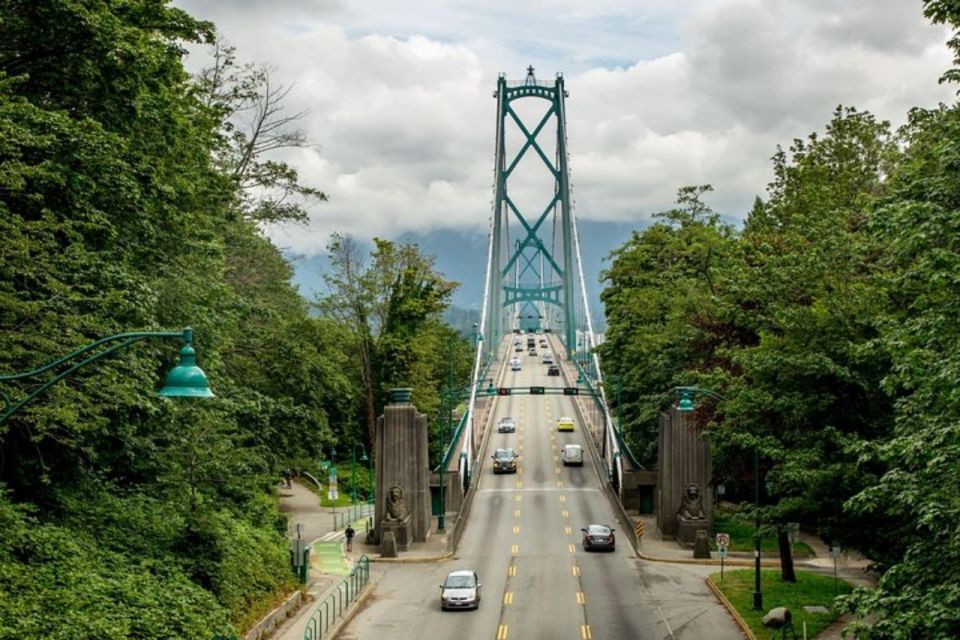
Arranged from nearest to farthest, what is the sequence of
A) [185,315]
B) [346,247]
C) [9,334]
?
[9,334] < [185,315] < [346,247]

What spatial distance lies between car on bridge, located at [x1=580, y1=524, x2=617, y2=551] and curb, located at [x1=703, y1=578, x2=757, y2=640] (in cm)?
706

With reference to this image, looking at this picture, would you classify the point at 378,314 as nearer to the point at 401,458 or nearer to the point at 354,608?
the point at 401,458

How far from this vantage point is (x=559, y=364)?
4656 inches

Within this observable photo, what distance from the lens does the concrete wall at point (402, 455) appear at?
1829 inches

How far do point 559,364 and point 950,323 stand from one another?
103041mm

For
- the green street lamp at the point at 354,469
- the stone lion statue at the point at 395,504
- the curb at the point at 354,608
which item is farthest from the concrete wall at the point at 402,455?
the green street lamp at the point at 354,469

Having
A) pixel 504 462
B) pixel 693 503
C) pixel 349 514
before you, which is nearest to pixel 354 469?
pixel 349 514

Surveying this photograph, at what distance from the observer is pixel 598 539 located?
1793 inches

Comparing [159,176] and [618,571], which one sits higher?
[159,176]

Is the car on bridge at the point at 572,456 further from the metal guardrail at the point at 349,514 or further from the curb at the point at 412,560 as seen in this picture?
the curb at the point at 412,560

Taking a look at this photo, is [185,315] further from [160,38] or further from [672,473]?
[672,473]

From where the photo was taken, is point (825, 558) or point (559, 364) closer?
point (825, 558)

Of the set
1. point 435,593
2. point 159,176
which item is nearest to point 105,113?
point 159,176

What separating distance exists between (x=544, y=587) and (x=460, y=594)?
16.7ft
